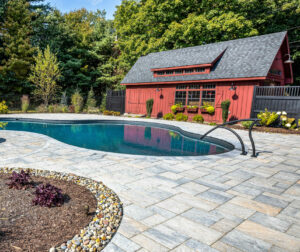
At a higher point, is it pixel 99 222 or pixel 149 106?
pixel 149 106

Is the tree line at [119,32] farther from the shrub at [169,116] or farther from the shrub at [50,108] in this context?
the shrub at [169,116]

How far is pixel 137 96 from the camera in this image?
16781mm

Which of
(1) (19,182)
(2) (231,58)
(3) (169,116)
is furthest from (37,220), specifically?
(2) (231,58)

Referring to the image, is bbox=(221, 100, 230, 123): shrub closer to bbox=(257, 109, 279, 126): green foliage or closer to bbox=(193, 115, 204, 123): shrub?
bbox=(193, 115, 204, 123): shrub

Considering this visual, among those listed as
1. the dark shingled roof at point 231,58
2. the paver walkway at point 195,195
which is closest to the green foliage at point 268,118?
the dark shingled roof at point 231,58

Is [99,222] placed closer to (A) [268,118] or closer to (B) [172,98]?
(A) [268,118]

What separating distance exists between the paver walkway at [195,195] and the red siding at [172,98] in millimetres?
6461

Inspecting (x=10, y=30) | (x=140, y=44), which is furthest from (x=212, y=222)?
(x=10, y=30)

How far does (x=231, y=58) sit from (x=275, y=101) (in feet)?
13.5

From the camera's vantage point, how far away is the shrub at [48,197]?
2398 mm

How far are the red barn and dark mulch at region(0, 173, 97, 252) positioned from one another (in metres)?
11.0

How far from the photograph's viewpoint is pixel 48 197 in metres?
2.43

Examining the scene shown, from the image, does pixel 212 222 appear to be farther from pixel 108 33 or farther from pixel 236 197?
pixel 108 33

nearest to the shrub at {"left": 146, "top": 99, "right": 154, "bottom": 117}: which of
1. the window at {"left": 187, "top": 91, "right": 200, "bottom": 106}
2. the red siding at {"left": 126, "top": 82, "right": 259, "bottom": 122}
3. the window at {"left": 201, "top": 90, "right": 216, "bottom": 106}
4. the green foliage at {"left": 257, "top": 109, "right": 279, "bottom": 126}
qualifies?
the red siding at {"left": 126, "top": 82, "right": 259, "bottom": 122}
